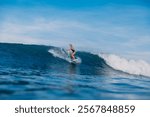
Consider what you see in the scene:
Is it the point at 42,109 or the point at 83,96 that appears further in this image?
the point at 83,96

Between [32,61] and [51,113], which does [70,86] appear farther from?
[32,61]

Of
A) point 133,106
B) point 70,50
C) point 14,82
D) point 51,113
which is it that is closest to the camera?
point 51,113

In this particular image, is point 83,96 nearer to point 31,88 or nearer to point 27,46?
point 31,88

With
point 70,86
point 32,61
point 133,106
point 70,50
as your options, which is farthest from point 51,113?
point 70,50

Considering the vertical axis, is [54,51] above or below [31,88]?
above

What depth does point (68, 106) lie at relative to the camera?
8203 mm

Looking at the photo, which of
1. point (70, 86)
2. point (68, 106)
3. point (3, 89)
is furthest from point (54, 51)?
point (68, 106)

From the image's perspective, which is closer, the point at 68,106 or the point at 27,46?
the point at 68,106

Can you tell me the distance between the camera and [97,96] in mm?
10375

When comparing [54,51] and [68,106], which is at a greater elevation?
[54,51]

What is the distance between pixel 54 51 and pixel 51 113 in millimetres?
17702

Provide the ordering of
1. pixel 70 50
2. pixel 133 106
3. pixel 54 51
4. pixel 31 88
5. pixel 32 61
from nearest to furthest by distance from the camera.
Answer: pixel 133 106 < pixel 31 88 < pixel 32 61 < pixel 70 50 < pixel 54 51

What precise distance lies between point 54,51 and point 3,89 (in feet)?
49.5

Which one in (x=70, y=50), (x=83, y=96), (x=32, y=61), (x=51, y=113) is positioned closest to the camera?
(x=51, y=113)
